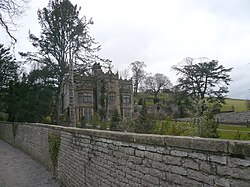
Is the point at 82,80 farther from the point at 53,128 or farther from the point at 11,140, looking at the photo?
the point at 53,128

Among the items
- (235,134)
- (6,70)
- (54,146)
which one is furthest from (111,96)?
(54,146)

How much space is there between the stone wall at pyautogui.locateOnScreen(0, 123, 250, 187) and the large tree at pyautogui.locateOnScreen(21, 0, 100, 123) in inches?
868

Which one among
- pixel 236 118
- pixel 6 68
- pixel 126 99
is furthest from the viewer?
pixel 126 99

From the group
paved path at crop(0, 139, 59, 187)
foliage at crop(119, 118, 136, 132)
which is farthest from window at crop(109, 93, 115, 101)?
foliage at crop(119, 118, 136, 132)

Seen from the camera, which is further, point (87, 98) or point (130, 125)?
point (87, 98)

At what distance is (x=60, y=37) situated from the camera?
31.4 m

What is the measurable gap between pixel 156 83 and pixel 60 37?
37151 millimetres

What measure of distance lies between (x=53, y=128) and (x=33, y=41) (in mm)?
22038

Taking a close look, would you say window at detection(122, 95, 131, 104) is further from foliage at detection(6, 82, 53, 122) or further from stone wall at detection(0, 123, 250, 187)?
stone wall at detection(0, 123, 250, 187)

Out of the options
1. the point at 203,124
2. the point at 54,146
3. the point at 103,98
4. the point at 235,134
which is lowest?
the point at 54,146

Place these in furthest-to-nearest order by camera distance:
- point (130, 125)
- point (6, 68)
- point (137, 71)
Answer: point (137, 71)
point (6, 68)
point (130, 125)

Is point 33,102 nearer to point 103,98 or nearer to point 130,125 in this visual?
point 130,125

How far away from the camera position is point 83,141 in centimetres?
771

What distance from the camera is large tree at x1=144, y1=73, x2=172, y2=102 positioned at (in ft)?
214
